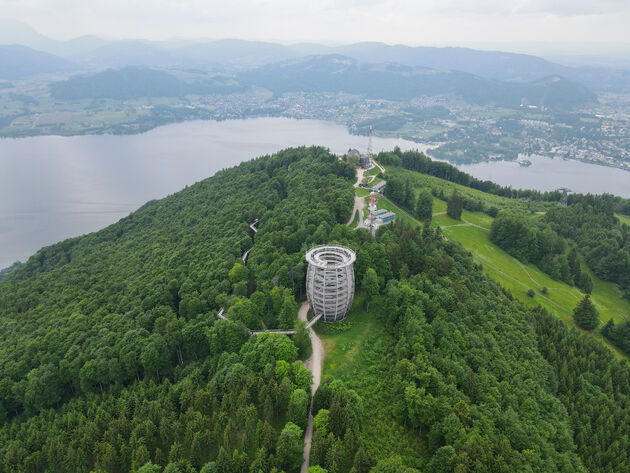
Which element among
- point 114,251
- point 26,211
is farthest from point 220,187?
point 26,211

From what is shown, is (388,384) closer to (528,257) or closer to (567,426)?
(567,426)

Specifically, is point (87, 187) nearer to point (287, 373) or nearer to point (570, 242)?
point (287, 373)

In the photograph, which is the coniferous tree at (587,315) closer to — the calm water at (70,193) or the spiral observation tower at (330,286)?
the spiral observation tower at (330,286)

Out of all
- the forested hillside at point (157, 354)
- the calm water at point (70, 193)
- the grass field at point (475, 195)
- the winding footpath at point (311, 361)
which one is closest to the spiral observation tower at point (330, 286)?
the winding footpath at point (311, 361)

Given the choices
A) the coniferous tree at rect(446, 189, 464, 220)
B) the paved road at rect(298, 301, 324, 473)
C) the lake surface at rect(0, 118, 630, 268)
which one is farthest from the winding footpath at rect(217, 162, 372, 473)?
the lake surface at rect(0, 118, 630, 268)

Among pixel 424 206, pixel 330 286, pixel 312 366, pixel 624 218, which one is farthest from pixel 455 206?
pixel 312 366
